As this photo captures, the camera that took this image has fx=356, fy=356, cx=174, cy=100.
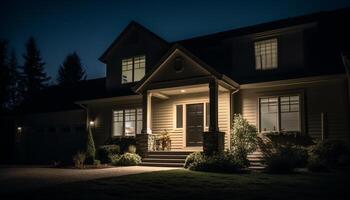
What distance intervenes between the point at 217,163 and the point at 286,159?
2.48 m

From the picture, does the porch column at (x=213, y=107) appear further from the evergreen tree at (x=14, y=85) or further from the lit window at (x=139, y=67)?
the evergreen tree at (x=14, y=85)

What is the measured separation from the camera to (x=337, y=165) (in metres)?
13.5

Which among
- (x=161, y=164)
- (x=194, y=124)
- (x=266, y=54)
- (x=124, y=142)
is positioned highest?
(x=266, y=54)

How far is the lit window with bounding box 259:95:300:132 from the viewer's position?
15.9m

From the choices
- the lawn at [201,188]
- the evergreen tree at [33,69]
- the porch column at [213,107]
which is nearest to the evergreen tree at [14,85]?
the evergreen tree at [33,69]

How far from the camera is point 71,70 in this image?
59531 millimetres

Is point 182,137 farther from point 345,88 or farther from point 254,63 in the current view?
point 345,88

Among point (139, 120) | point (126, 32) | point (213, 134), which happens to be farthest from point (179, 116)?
point (126, 32)

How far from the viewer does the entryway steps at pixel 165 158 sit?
52.2ft

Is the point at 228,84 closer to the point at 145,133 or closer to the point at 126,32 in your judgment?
the point at 145,133

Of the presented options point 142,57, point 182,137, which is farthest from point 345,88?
point 142,57

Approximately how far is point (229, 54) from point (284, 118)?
4.66 meters

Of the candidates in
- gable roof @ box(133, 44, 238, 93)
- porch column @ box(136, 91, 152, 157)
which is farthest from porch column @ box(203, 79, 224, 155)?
porch column @ box(136, 91, 152, 157)

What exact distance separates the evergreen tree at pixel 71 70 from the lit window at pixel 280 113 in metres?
47.0
